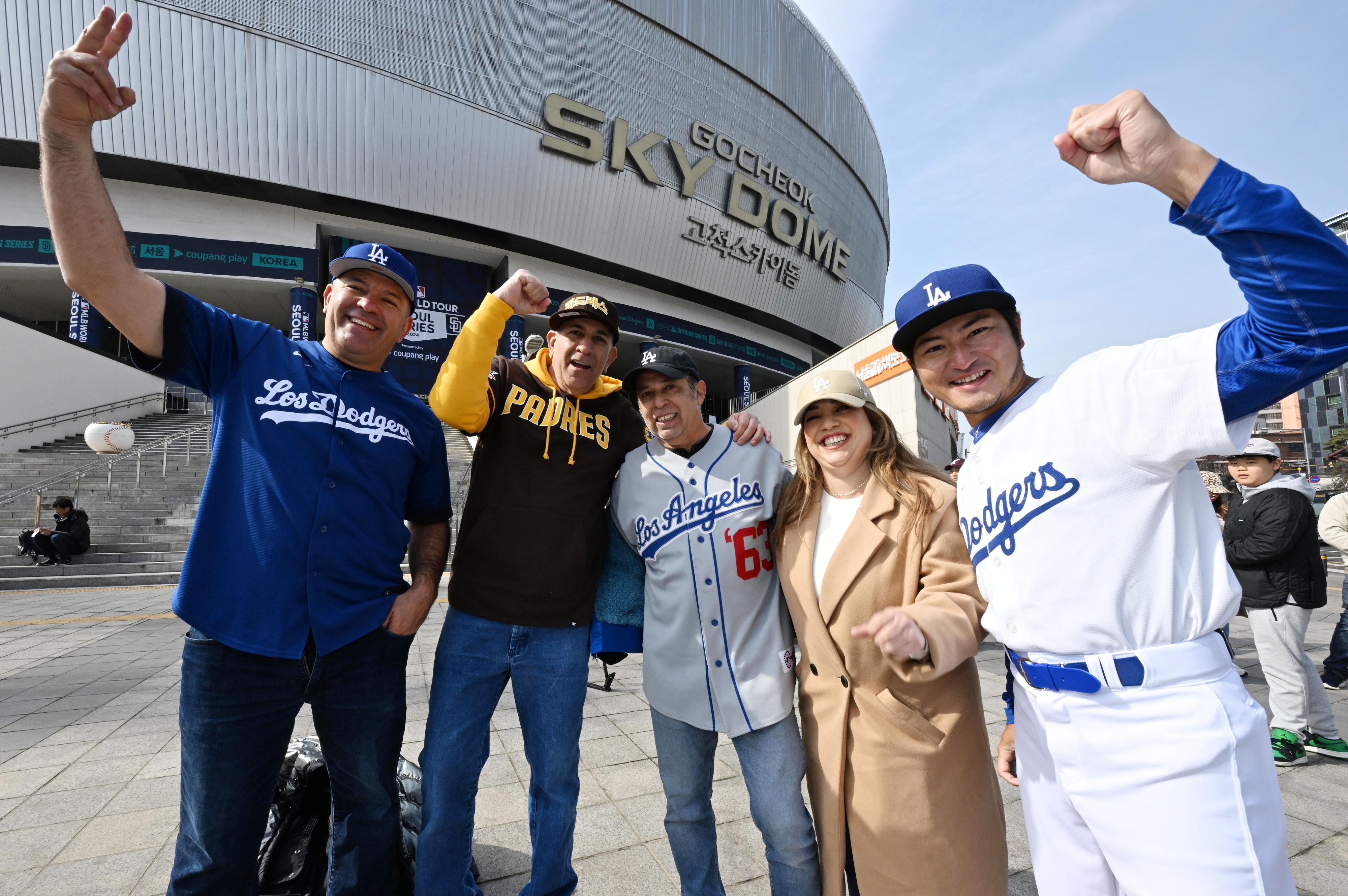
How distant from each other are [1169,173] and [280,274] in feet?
87.2

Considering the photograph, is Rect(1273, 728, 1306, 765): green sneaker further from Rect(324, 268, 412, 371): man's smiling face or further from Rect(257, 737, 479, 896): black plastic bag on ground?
Rect(324, 268, 412, 371): man's smiling face

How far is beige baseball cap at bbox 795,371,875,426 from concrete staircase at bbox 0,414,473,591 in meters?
8.16

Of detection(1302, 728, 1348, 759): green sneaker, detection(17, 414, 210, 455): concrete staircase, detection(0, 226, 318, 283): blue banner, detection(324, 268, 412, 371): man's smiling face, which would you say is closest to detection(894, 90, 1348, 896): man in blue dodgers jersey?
detection(324, 268, 412, 371): man's smiling face

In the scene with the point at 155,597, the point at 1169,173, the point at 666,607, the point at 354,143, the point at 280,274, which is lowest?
the point at 155,597

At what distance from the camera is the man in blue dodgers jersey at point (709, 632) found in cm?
202

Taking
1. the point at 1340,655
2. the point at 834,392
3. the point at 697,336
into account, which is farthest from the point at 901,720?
the point at 697,336

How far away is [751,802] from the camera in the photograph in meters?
2.05

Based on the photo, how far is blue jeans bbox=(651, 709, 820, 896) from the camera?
1952mm

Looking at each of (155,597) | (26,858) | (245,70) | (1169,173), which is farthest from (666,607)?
(245,70)

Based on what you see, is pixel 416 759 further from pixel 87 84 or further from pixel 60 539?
pixel 60 539

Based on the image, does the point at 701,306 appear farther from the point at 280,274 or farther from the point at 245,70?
the point at 245,70

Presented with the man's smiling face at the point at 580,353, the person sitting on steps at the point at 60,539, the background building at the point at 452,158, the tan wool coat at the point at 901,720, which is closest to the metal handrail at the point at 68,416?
the background building at the point at 452,158

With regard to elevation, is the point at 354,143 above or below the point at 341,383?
above

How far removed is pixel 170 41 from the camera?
19.6 metres
